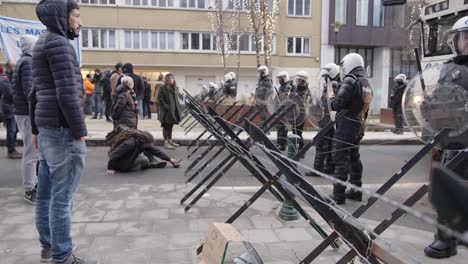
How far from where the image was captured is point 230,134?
4.00 m

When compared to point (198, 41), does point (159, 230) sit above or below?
below

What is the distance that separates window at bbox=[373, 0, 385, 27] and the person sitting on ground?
27.4 meters

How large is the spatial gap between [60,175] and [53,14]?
1.20 metres

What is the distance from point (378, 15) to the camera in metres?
31.7

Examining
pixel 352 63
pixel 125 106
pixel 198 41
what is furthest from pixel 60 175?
pixel 198 41

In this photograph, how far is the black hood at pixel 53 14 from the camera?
A: 3.24 m

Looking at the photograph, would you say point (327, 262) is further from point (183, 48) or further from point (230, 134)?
point (183, 48)

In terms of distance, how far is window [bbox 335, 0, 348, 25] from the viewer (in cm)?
3136

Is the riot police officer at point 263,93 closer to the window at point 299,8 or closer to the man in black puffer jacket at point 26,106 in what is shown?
the man in black puffer jacket at point 26,106

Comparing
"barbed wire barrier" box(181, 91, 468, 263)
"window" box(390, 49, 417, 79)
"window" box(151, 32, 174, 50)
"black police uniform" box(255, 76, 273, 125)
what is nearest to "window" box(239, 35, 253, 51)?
"window" box(151, 32, 174, 50)

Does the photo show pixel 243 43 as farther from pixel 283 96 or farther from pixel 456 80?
pixel 456 80

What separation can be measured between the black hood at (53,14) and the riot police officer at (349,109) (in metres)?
3.44

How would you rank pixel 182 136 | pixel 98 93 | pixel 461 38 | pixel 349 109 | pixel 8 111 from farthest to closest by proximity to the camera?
pixel 98 93 → pixel 182 136 → pixel 8 111 → pixel 349 109 → pixel 461 38

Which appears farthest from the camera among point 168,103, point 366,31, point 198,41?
point 366,31
